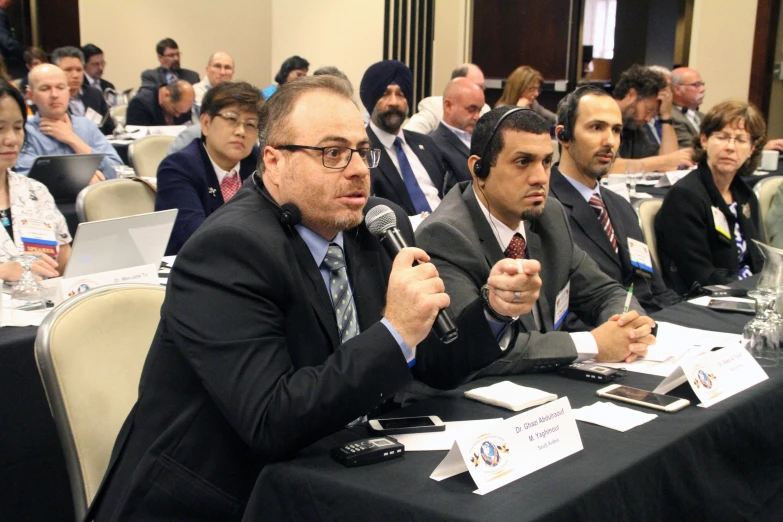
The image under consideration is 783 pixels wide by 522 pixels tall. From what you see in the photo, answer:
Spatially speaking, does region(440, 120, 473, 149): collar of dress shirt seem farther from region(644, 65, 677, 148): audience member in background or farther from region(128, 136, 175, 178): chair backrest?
region(128, 136, 175, 178): chair backrest

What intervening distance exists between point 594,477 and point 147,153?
438cm

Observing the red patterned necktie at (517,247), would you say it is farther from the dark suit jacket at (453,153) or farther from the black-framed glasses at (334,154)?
the dark suit jacket at (453,153)

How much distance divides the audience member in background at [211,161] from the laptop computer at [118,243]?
0.86 metres

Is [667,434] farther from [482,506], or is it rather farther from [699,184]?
[699,184]

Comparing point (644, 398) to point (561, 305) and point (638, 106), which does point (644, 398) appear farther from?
point (638, 106)

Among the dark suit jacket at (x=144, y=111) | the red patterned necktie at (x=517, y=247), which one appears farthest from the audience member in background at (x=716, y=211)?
the dark suit jacket at (x=144, y=111)

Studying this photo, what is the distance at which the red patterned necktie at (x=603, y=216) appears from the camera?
3.10 meters

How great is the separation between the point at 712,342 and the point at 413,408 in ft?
3.20

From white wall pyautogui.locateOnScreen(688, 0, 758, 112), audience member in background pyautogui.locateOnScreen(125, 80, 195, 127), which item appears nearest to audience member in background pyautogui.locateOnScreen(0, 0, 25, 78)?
audience member in background pyautogui.locateOnScreen(125, 80, 195, 127)

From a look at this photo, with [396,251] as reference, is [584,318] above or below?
below

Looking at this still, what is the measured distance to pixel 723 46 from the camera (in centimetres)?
825

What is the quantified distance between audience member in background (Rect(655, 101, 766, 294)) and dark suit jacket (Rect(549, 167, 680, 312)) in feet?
1.16

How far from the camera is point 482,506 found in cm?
122

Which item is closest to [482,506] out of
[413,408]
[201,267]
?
[413,408]
